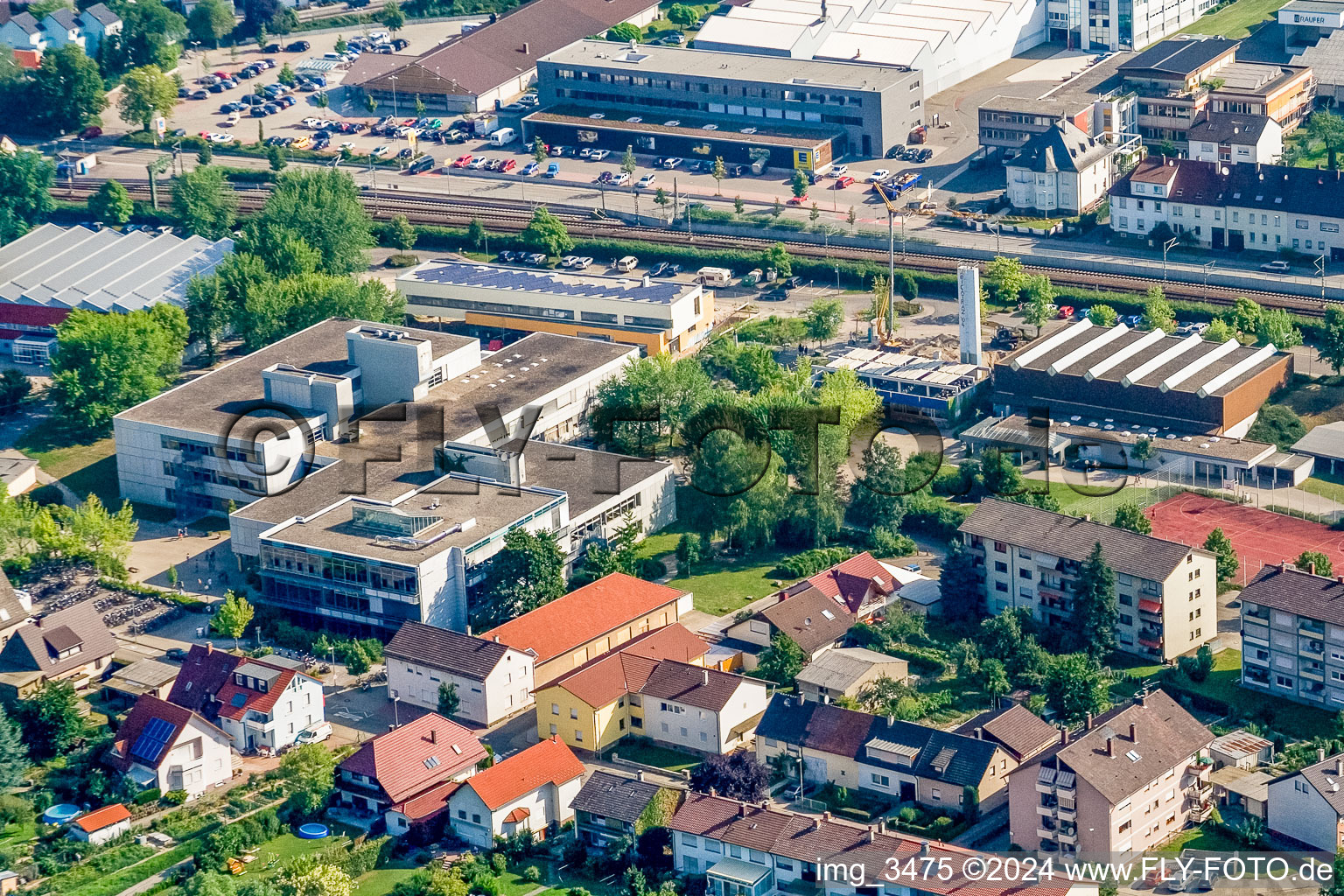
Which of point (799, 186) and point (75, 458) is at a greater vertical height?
point (799, 186)

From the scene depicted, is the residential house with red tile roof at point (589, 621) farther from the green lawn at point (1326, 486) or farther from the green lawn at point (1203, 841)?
the green lawn at point (1326, 486)

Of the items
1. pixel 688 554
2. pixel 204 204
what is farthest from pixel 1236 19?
pixel 688 554

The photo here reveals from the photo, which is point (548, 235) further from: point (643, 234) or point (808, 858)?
point (808, 858)

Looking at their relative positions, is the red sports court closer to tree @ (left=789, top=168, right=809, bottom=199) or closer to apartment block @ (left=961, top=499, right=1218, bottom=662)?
apartment block @ (left=961, top=499, right=1218, bottom=662)

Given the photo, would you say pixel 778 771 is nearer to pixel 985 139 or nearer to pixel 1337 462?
pixel 1337 462

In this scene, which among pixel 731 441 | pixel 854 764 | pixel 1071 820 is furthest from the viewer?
pixel 731 441

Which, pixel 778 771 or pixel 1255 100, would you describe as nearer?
pixel 778 771

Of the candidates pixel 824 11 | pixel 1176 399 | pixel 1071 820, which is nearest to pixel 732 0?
pixel 824 11
